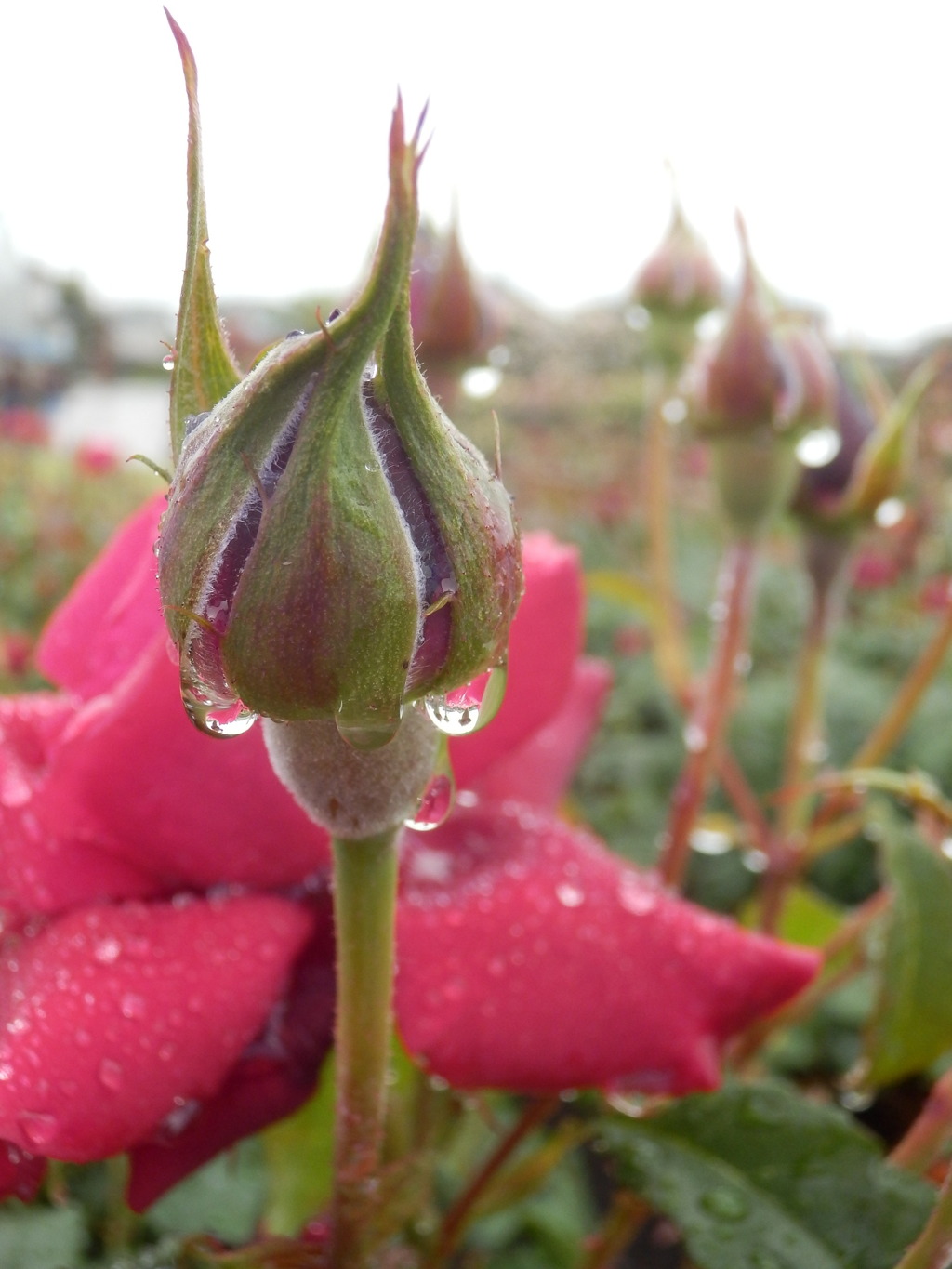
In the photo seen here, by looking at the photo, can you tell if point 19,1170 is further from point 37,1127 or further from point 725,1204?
point 725,1204

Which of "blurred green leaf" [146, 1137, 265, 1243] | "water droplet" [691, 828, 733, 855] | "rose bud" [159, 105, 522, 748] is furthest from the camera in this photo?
"water droplet" [691, 828, 733, 855]

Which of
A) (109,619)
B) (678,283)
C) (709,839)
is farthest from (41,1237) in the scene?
(678,283)

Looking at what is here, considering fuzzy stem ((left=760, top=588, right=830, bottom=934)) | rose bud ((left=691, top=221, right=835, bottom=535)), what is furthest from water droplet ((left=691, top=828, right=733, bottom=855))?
rose bud ((left=691, top=221, right=835, bottom=535))

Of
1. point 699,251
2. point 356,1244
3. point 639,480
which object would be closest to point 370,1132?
point 356,1244

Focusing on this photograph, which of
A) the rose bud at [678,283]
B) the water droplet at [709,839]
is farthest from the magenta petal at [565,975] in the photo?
the rose bud at [678,283]

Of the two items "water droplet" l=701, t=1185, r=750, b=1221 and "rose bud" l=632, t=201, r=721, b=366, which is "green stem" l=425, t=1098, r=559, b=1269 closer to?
"water droplet" l=701, t=1185, r=750, b=1221
